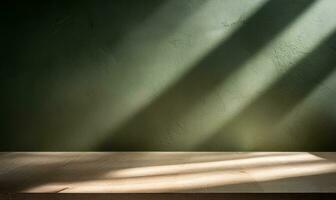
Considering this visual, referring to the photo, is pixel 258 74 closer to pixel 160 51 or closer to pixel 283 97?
pixel 283 97

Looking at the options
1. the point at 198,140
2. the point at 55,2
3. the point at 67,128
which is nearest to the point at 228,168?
the point at 198,140

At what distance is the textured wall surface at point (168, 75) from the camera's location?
2.98m

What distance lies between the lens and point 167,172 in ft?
6.98

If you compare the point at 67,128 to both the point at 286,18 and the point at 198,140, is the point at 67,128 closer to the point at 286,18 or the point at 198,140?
the point at 198,140

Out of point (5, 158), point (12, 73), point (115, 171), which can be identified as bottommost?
point (115, 171)

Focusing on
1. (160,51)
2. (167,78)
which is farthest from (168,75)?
(160,51)

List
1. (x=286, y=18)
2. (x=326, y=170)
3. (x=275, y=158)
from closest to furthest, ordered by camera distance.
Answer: (x=326, y=170)
(x=275, y=158)
(x=286, y=18)

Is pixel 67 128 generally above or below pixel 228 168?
above

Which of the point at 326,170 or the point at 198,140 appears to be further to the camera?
the point at 198,140

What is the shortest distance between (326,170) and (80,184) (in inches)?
56.9

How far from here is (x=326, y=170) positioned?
2129 mm

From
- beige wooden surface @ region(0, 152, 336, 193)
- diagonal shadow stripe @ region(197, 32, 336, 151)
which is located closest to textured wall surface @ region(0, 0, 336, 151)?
diagonal shadow stripe @ region(197, 32, 336, 151)

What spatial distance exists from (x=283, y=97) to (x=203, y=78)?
69cm

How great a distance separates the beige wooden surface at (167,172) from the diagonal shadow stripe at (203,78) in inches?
7.0
